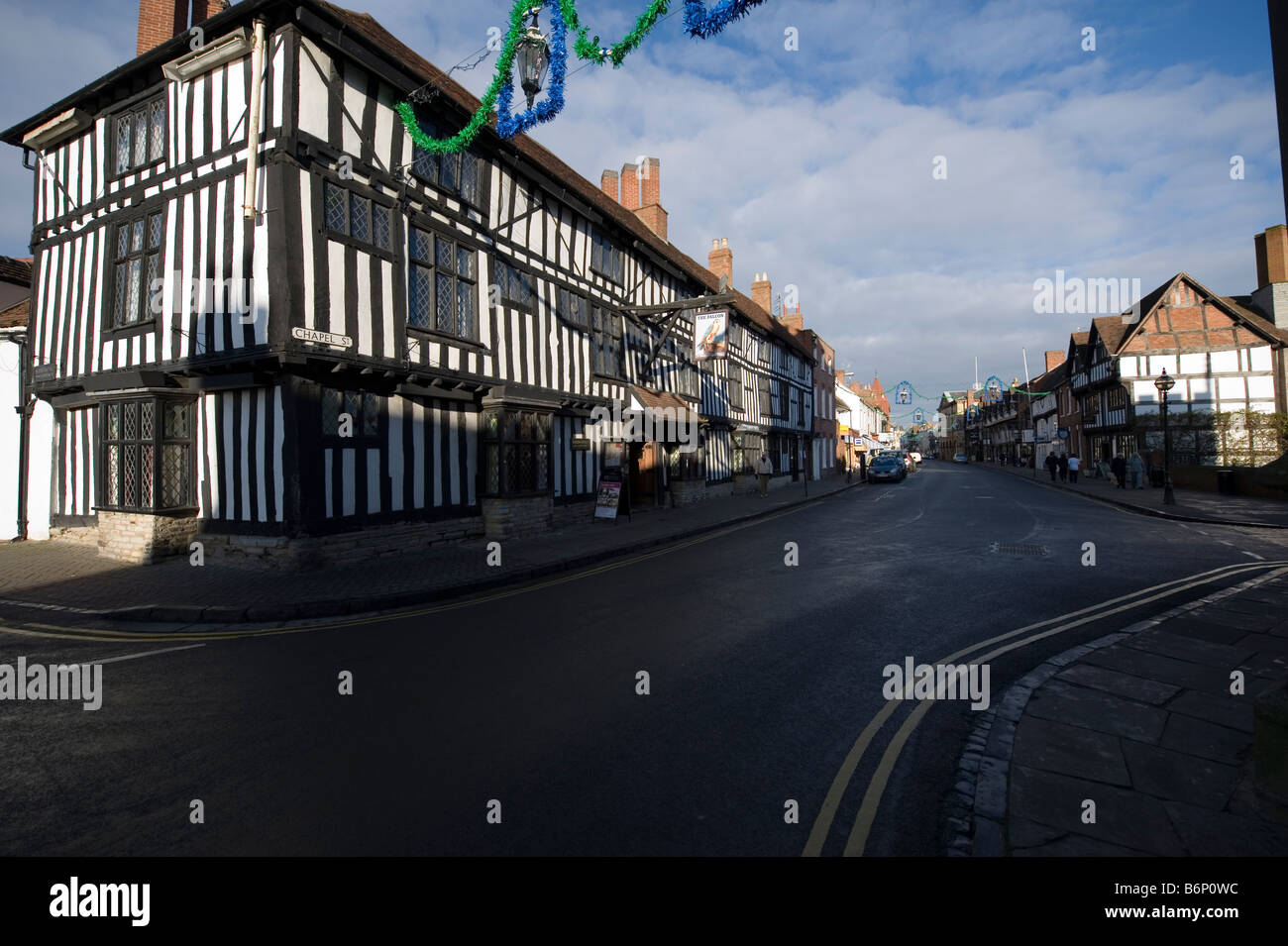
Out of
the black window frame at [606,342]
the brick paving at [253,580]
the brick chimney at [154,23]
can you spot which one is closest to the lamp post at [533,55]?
the brick paving at [253,580]

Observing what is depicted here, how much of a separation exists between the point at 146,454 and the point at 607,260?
12.3m

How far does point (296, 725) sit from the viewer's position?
427 cm

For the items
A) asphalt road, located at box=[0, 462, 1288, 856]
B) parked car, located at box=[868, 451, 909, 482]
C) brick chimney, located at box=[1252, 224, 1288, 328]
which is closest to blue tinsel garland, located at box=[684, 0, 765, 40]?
asphalt road, located at box=[0, 462, 1288, 856]

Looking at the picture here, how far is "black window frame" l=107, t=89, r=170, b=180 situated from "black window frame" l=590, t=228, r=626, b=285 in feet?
31.1

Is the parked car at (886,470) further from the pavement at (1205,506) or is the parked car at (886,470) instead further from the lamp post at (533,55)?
the lamp post at (533,55)

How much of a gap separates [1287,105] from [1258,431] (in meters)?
36.1

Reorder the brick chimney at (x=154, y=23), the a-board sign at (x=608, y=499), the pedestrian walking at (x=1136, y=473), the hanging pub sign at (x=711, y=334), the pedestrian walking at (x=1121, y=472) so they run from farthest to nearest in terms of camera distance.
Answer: the pedestrian walking at (x=1121, y=472), the pedestrian walking at (x=1136, y=473), the hanging pub sign at (x=711, y=334), the a-board sign at (x=608, y=499), the brick chimney at (x=154, y=23)

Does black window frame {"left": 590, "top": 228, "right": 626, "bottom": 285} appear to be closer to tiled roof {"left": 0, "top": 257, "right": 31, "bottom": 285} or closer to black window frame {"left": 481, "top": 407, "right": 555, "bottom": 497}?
black window frame {"left": 481, "top": 407, "right": 555, "bottom": 497}

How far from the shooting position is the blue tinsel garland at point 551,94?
696cm

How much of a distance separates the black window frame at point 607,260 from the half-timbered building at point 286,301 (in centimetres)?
221

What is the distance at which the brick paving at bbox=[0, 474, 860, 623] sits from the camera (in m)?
7.50
